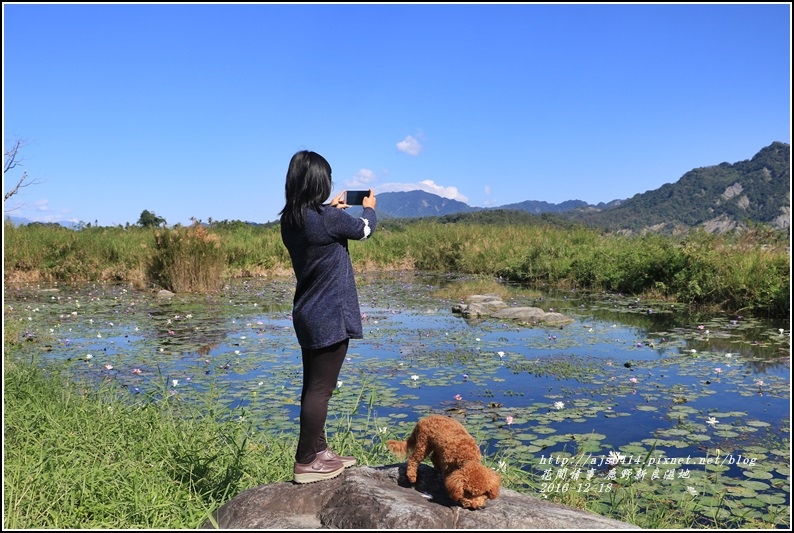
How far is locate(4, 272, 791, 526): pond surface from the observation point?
4.03m

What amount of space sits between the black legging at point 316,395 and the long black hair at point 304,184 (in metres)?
0.60

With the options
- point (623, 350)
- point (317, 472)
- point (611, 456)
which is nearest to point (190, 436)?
point (317, 472)

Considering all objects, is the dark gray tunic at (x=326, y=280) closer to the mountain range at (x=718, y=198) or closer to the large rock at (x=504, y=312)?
the large rock at (x=504, y=312)

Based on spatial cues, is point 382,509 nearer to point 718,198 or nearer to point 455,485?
point 455,485

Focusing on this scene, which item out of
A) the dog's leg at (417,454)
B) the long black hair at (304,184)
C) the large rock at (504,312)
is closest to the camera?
the dog's leg at (417,454)

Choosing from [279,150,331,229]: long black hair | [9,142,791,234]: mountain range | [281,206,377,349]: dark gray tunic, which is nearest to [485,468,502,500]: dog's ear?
[281,206,377,349]: dark gray tunic

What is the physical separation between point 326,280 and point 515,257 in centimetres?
1582

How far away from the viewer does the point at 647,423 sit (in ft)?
16.1

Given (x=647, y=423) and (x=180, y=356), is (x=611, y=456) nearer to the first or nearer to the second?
(x=647, y=423)

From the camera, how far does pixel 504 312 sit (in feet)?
35.4

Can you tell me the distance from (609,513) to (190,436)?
267 cm

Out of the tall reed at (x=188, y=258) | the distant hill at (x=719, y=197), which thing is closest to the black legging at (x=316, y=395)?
the tall reed at (x=188, y=258)

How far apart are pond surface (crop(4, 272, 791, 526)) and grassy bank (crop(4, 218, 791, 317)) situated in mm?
970

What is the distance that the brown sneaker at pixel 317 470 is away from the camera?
8.52ft
